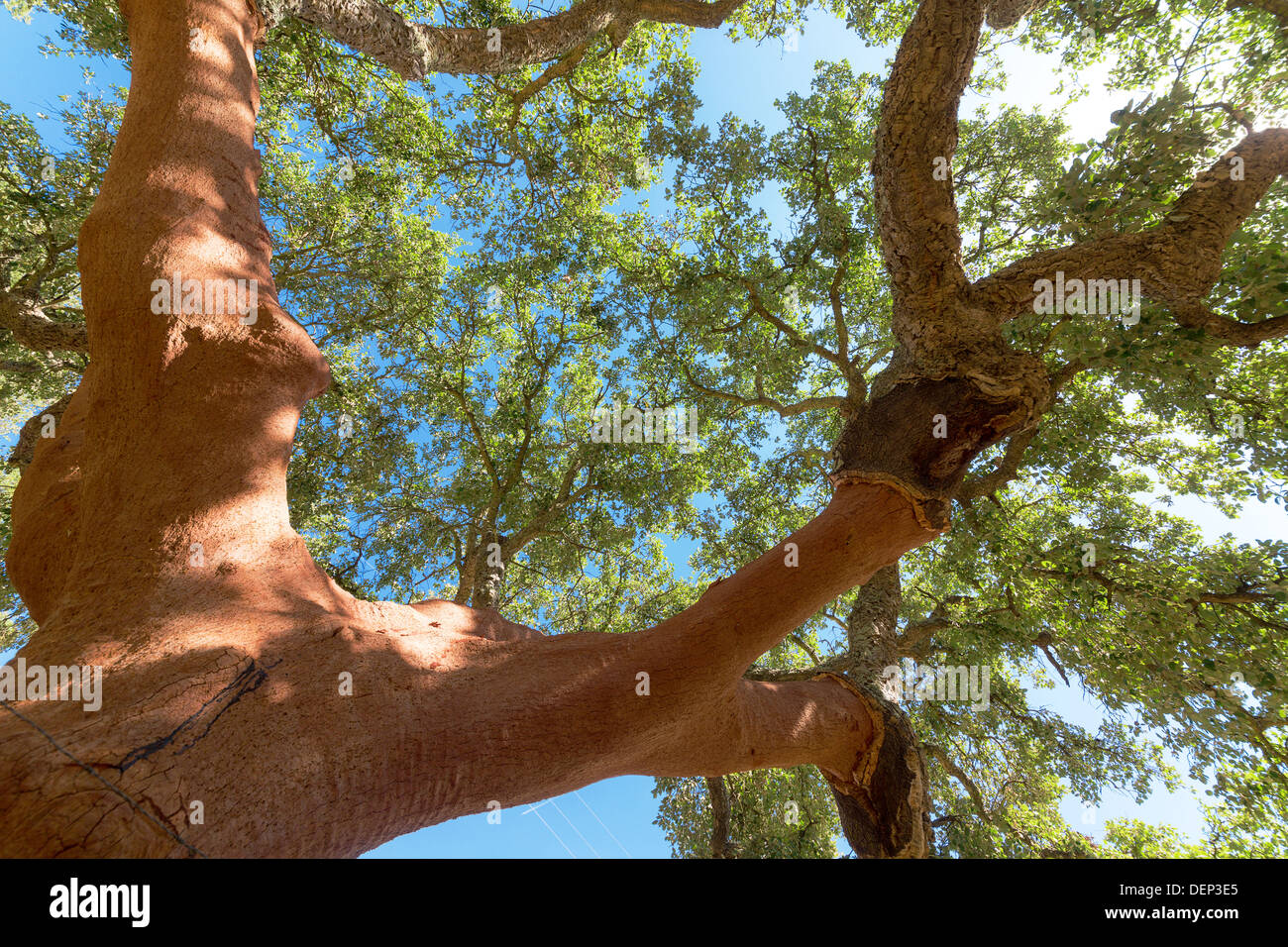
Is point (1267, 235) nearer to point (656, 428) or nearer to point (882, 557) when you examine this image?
point (882, 557)

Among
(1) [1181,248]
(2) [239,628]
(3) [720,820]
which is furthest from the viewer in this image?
(3) [720,820]

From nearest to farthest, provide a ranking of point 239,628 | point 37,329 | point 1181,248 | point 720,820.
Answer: point 239,628
point 1181,248
point 37,329
point 720,820

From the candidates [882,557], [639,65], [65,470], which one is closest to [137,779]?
[65,470]

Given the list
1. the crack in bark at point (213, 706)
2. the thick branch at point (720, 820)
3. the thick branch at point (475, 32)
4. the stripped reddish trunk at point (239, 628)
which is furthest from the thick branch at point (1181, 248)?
the thick branch at point (720, 820)

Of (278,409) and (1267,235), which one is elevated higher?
(1267,235)

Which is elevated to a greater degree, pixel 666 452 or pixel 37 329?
pixel 37 329

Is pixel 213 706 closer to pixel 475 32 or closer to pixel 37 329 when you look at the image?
pixel 475 32

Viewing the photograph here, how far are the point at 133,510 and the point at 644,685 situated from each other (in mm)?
2708

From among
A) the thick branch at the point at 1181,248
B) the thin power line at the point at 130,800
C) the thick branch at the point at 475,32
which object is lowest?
the thin power line at the point at 130,800

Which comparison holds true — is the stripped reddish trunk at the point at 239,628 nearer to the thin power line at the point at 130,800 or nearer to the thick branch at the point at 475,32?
the thin power line at the point at 130,800

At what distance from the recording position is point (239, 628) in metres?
2.28

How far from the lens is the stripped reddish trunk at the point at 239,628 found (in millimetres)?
1773

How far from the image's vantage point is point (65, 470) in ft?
11.5

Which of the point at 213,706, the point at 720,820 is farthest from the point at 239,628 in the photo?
the point at 720,820
